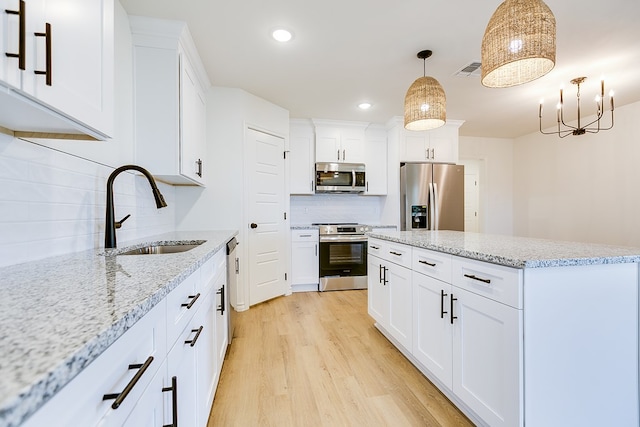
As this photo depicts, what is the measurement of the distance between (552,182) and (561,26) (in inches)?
131

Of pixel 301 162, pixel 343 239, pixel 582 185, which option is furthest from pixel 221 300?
pixel 582 185

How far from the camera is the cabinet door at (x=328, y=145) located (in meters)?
4.08

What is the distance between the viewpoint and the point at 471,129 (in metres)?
4.70

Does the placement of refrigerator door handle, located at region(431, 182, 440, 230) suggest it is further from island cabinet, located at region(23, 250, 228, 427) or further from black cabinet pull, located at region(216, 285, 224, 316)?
island cabinet, located at region(23, 250, 228, 427)

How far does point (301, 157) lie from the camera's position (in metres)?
4.05

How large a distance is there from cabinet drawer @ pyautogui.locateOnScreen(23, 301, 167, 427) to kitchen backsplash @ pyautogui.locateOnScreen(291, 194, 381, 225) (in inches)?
145

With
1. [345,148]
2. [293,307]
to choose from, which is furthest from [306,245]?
[345,148]

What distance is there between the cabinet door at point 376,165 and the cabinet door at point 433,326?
261cm

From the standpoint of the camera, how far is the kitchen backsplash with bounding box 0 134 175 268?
1.00 meters

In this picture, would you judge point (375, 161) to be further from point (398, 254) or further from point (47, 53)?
point (47, 53)

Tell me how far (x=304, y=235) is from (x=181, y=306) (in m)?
2.93

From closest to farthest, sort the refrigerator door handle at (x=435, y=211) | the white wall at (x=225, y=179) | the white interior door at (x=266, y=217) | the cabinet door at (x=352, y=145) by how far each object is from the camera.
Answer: the white wall at (x=225, y=179), the white interior door at (x=266, y=217), the refrigerator door handle at (x=435, y=211), the cabinet door at (x=352, y=145)

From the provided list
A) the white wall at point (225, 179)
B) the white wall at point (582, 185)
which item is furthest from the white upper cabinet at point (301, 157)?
the white wall at point (582, 185)

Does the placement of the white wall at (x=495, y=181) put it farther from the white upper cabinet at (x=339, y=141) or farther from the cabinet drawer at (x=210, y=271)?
the cabinet drawer at (x=210, y=271)
